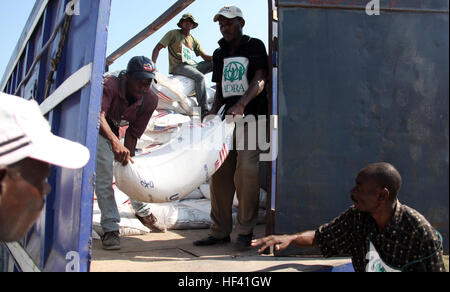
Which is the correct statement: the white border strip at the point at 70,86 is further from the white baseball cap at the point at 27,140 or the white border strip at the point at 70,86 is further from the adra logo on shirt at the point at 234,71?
the adra logo on shirt at the point at 234,71

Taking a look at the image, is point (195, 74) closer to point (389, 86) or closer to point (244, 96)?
point (244, 96)

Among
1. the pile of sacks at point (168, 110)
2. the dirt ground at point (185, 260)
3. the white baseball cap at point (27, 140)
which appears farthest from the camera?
the pile of sacks at point (168, 110)

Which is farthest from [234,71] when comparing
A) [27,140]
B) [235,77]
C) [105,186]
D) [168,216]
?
[27,140]

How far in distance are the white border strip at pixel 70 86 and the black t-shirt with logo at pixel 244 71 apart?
1233 mm

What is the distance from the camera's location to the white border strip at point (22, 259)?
2218mm

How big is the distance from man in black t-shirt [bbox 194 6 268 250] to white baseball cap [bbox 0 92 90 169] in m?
1.68

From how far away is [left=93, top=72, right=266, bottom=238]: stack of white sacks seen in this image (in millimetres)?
3537

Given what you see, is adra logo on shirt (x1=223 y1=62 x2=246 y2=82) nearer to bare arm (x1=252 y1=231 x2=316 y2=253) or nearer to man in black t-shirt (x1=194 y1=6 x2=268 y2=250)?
man in black t-shirt (x1=194 y1=6 x2=268 y2=250)

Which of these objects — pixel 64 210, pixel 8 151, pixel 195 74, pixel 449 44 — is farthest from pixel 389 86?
pixel 195 74

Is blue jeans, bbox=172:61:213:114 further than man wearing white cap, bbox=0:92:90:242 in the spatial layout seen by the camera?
Yes

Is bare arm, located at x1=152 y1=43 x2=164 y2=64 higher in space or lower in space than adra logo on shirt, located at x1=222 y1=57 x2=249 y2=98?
higher

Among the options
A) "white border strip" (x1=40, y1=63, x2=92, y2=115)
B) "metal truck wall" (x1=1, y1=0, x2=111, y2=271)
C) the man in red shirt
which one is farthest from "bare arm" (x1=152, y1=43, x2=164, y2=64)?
"white border strip" (x1=40, y1=63, x2=92, y2=115)

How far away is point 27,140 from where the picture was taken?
0.95 metres

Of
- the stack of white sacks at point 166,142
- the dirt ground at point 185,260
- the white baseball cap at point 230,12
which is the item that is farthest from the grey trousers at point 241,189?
the white baseball cap at point 230,12
